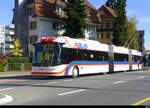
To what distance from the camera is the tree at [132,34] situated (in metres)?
77.3

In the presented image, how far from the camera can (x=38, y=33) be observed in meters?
59.0

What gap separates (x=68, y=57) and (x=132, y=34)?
56502 mm

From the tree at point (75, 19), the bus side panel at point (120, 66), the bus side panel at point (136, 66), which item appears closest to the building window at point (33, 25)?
the tree at point (75, 19)

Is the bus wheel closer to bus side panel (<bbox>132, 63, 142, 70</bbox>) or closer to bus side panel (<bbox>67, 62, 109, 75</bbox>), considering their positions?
bus side panel (<bbox>67, 62, 109, 75</bbox>)

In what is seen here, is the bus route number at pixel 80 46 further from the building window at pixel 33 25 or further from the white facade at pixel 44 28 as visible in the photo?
the building window at pixel 33 25

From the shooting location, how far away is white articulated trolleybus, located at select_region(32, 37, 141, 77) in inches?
934

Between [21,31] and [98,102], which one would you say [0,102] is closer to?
[98,102]

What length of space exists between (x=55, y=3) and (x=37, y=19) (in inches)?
256

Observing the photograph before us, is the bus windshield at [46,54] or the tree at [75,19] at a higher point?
the tree at [75,19]

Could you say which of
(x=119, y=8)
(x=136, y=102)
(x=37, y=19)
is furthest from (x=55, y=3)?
(x=136, y=102)

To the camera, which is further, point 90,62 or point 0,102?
point 90,62

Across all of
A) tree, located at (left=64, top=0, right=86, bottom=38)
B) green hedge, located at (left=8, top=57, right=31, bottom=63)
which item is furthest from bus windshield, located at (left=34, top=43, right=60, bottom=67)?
tree, located at (left=64, top=0, right=86, bottom=38)

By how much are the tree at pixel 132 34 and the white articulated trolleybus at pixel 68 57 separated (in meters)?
45.1

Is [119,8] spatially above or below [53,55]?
above
